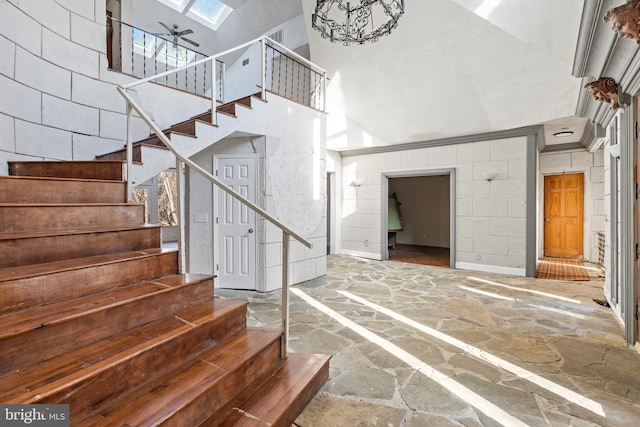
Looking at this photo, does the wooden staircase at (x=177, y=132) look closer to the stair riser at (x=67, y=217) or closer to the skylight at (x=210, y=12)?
the stair riser at (x=67, y=217)

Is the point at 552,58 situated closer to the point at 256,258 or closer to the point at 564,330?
the point at 564,330

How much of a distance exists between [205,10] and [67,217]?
8.12 meters

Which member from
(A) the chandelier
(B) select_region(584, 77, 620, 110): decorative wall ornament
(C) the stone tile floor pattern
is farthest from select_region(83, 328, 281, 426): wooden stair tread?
(B) select_region(584, 77, 620, 110): decorative wall ornament

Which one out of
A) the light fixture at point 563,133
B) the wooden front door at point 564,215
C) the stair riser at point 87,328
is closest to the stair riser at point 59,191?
the stair riser at point 87,328

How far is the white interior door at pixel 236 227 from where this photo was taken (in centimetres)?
446

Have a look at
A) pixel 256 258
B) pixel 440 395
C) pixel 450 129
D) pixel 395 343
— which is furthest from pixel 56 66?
pixel 450 129

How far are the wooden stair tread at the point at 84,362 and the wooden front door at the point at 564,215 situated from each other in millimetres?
8475

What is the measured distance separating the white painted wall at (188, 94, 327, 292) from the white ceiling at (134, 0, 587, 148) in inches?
57.6

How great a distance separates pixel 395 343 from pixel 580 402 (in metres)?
1.31

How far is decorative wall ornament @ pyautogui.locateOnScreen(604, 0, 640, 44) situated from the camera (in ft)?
6.23

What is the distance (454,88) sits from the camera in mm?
5062

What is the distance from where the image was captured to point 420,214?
9375 millimetres

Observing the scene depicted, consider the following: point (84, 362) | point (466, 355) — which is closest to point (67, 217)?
point (84, 362)

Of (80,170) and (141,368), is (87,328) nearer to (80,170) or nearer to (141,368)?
(141,368)
